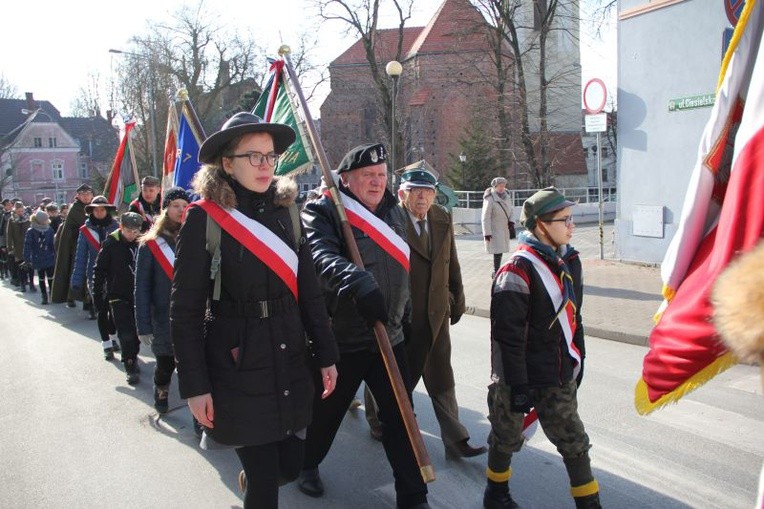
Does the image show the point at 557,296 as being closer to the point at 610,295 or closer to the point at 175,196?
the point at 175,196

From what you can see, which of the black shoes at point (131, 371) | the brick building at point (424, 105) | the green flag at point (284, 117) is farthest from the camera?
the brick building at point (424, 105)

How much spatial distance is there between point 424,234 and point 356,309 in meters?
1.07

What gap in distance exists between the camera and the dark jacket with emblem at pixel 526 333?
3.43 meters

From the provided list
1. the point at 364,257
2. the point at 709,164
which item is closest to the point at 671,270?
the point at 709,164

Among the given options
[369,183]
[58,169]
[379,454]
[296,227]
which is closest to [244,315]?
[296,227]

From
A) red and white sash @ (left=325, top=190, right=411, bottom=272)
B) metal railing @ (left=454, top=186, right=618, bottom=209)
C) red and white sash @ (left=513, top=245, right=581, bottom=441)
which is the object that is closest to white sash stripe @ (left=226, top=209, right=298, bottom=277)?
red and white sash @ (left=325, top=190, right=411, bottom=272)

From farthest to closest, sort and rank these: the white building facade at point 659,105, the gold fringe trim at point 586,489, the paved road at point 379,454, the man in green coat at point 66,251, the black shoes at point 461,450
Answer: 1. the white building facade at point 659,105
2. the man in green coat at point 66,251
3. the black shoes at point 461,450
4. the paved road at point 379,454
5. the gold fringe trim at point 586,489

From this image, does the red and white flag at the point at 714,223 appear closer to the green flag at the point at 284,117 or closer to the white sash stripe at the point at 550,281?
the white sash stripe at the point at 550,281

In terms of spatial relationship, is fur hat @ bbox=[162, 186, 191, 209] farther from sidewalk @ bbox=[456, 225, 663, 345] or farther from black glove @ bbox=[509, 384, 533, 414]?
sidewalk @ bbox=[456, 225, 663, 345]

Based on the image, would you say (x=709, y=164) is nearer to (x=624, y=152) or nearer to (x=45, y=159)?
(x=624, y=152)

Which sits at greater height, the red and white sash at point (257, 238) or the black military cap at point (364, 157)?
the black military cap at point (364, 157)

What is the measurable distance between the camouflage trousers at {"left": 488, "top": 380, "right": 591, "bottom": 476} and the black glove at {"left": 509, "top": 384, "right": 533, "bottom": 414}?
0.09 metres

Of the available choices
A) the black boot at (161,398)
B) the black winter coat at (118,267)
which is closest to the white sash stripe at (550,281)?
the black boot at (161,398)

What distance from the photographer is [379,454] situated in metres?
4.84
